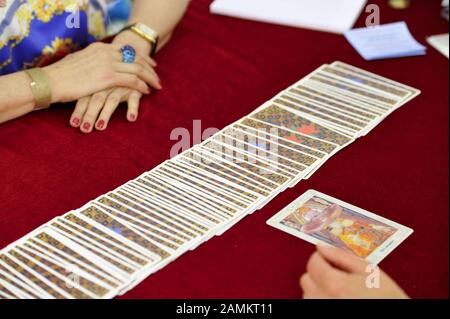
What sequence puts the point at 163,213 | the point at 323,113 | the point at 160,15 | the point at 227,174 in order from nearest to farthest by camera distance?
the point at 163,213, the point at 227,174, the point at 323,113, the point at 160,15

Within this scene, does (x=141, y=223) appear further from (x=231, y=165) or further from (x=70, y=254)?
(x=231, y=165)

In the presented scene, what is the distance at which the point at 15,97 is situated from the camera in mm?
1628

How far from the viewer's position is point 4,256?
1264mm

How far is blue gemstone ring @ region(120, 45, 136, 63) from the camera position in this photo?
184 cm

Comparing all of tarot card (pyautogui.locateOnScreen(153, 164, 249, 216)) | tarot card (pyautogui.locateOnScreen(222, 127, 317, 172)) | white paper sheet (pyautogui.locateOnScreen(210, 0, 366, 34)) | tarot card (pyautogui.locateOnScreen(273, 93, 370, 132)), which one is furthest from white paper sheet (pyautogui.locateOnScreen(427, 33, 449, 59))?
tarot card (pyautogui.locateOnScreen(153, 164, 249, 216))

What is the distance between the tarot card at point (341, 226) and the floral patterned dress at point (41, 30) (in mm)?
875

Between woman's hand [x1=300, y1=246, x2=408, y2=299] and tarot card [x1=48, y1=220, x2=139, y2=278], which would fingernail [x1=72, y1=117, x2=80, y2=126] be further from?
woman's hand [x1=300, y1=246, x2=408, y2=299]

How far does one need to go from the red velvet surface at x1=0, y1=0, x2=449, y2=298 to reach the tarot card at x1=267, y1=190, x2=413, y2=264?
0.02 m

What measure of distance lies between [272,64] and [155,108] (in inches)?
15.6

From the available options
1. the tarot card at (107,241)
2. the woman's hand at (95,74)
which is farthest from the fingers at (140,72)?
the tarot card at (107,241)

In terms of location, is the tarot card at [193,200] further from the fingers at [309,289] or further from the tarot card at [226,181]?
the fingers at [309,289]

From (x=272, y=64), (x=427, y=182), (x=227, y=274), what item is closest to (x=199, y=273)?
(x=227, y=274)

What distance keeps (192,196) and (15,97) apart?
522mm

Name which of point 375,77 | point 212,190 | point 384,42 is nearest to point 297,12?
point 384,42
